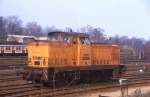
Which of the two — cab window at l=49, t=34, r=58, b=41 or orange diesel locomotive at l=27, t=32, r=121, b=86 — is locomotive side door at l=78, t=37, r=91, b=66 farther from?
cab window at l=49, t=34, r=58, b=41

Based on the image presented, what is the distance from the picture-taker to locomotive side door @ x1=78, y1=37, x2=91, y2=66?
20.1m

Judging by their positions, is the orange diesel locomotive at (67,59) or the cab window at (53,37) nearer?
the orange diesel locomotive at (67,59)

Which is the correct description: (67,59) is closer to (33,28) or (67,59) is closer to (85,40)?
(85,40)

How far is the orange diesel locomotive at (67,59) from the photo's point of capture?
1877cm

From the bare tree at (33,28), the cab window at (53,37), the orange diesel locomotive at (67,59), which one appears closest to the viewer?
the orange diesel locomotive at (67,59)

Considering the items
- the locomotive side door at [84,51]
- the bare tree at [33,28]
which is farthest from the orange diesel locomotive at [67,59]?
the bare tree at [33,28]

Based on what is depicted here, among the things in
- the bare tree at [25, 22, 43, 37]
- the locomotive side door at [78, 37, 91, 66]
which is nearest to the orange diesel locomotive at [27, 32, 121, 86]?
the locomotive side door at [78, 37, 91, 66]

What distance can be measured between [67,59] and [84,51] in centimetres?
125

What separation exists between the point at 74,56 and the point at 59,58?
1.09 metres

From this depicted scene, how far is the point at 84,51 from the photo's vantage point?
802 inches

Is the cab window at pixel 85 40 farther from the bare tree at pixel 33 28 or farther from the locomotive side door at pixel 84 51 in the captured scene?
the bare tree at pixel 33 28

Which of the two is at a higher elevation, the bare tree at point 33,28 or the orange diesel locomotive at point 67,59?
the bare tree at point 33,28

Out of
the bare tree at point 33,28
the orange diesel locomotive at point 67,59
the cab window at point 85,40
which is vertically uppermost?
the bare tree at point 33,28

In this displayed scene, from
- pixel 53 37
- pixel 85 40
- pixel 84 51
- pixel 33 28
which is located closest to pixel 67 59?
pixel 84 51
